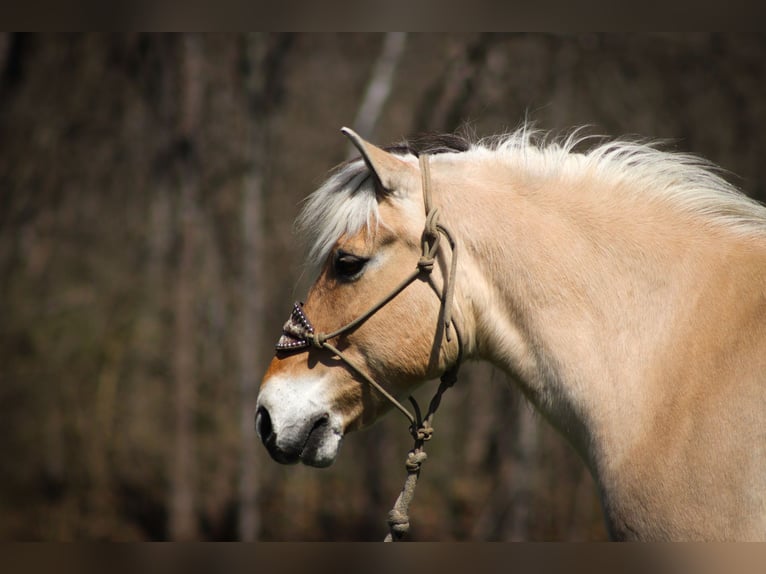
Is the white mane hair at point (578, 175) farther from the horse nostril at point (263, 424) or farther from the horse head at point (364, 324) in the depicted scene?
the horse nostril at point (263, 424)

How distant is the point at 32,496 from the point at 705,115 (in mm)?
9204

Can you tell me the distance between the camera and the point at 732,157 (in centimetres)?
766

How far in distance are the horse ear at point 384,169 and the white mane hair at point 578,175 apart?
0.07 metres

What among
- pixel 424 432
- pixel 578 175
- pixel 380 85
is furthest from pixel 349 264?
pixel 380 85

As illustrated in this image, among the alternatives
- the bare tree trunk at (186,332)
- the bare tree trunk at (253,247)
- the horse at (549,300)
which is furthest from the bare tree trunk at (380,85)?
the horse at (549,300)

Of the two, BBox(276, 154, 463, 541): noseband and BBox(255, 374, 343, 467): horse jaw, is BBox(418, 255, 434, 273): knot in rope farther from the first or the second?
BBox(255, 374, 343, 467): horse jaw

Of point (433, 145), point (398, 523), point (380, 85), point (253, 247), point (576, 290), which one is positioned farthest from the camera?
point (380, 85)

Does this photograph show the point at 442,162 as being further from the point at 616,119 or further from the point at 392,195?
the point at 616,119

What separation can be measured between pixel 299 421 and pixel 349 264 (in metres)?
0.58

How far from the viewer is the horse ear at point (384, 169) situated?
8.00 ft

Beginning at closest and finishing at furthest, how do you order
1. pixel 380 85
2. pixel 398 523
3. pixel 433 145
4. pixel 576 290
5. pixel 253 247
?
1. pixel 576 290
2. pixel 398 523
3. pixel 433 145
4. pixel 253 247
5. pixel 380 85

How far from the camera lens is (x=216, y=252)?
29.0 feet

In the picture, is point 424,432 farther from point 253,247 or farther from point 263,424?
point 253,247

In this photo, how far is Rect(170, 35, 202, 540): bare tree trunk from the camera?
8078 mm
